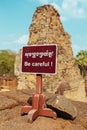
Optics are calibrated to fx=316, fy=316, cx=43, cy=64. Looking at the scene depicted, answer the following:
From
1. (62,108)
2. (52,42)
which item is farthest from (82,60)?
(62,108)

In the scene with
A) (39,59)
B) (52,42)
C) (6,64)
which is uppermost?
(6,64)

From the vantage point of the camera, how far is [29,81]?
18.3 meters

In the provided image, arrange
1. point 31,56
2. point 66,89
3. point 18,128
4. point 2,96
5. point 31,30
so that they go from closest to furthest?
point 18,128 < point 31,56 < point 2,96 < point 66,89 < point 31,30

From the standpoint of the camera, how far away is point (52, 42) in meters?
18.7

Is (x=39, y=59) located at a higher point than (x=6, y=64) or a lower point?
lower

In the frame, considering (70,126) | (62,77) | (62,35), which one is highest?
(62,35)

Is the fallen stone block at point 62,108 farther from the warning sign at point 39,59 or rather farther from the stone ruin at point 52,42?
the stone ruin at point 52,42

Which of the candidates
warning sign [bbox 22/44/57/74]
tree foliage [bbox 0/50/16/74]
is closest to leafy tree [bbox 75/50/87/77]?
tree foliage [bbox 0/50/16/74]

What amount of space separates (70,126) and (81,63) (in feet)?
137

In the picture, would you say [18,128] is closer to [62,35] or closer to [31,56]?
[31,56]

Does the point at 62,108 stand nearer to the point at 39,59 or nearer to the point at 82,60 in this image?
the point at 39,59

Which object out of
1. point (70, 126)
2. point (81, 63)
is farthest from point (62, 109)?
point (81, 63)

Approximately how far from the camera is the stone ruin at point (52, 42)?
1780 centimetres

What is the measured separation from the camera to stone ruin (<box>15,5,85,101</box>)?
58.4 feet
